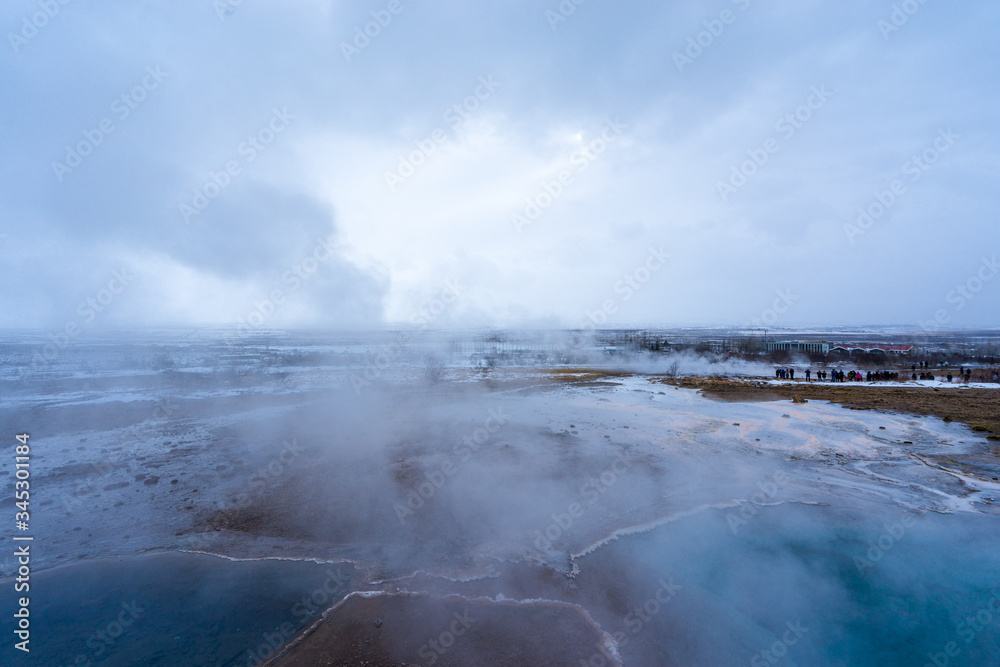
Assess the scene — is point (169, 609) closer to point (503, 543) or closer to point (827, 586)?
point (503, 543)

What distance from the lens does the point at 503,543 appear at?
23.7 feet

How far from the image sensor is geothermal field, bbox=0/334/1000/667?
5234 mm

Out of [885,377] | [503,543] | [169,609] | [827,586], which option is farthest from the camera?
[885,377]

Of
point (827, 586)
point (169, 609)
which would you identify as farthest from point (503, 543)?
point (827, 586)

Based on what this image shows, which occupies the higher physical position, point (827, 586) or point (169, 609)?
point (169, 609)

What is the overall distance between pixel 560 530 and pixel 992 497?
10151mm

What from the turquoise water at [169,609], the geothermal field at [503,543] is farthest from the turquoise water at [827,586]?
the turquoise water at [169,609]

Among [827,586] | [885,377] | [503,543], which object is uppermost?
[503,543]

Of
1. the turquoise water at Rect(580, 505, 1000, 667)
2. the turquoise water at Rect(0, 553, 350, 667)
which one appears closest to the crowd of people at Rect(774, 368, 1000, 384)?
the turquoise water at Rect(580, 505, 1000, 667)

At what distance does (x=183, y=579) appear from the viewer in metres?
6.34

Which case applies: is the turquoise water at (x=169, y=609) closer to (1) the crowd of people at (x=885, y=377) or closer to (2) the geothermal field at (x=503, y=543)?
(2) the geothermal field at (x=503, y=543)

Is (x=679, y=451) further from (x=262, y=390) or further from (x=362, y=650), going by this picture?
(x=262, y=390)

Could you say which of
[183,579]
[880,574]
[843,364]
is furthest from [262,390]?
[843,364]

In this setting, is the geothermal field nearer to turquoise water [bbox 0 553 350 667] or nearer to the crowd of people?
→ turquoise water [bbox 0 553 350 667]
